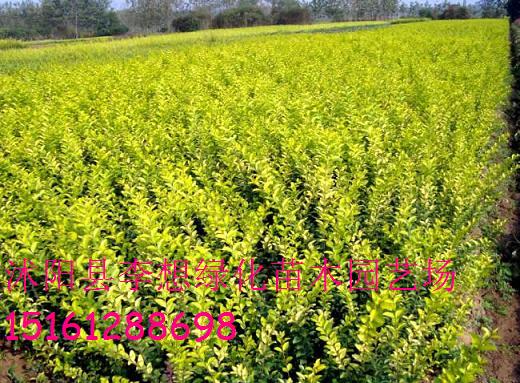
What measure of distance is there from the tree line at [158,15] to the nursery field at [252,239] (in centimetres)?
5104

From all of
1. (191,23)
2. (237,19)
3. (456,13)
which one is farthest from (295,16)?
(456,13)

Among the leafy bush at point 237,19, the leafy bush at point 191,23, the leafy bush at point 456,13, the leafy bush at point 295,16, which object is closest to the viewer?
the leafy bush at point 191,23

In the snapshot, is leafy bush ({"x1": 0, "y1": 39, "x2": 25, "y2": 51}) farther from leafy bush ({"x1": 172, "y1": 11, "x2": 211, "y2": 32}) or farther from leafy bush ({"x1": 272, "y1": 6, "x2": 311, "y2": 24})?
leafy bush ({"x1": 272, "y1": 6, "x2": 311, "y2": 24})

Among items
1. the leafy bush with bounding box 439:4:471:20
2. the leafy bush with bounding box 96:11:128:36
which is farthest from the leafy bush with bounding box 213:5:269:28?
the leafy bush with bounding box 439:4:471:20

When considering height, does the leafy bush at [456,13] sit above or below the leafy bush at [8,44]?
above

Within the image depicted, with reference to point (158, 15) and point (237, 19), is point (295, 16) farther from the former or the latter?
point (158, 15)

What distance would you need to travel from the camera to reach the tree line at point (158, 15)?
5931cm

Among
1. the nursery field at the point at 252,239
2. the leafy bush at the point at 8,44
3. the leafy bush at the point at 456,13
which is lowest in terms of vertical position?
the nursery field at the point at 252,239

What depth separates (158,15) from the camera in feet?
229

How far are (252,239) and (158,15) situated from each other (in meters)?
74.8

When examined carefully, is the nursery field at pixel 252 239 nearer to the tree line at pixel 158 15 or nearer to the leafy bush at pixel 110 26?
the tree line at pixel 158 15

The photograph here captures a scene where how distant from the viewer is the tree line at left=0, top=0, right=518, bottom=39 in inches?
2335

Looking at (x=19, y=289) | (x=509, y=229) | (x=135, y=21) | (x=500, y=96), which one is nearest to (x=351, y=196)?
(x=19, y=289)

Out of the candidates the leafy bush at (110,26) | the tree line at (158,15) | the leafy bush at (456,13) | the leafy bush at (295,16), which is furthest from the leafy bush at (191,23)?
the leafy bush at (456,13)
